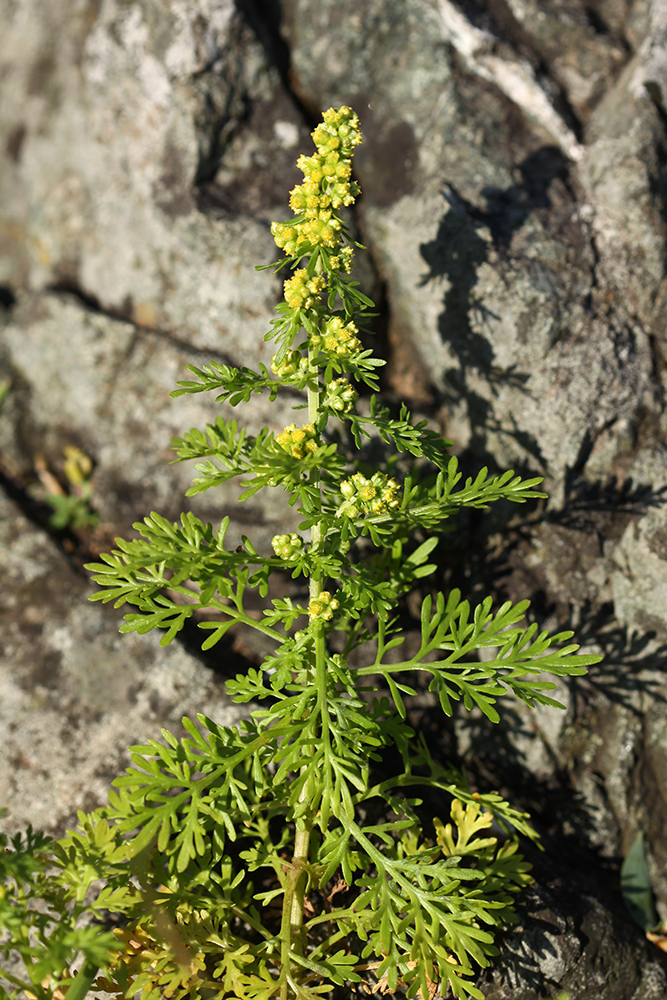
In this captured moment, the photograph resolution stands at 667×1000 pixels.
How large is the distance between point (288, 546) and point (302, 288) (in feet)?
3.08

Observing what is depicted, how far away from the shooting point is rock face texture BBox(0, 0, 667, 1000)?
3656 mm

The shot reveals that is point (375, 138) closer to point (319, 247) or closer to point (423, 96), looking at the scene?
point (423, 96)

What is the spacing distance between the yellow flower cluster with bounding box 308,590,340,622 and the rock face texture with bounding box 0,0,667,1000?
4.28ft

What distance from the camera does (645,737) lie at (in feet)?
12.0

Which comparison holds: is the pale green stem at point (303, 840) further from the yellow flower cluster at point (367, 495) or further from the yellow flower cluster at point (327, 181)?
the yellow flower cluster at point (327, 181)

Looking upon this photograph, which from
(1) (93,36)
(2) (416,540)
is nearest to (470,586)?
(2) (416,540)

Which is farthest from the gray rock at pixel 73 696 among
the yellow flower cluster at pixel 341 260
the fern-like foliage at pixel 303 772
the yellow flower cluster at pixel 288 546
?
the yellow flower cluster at pixel 341 260

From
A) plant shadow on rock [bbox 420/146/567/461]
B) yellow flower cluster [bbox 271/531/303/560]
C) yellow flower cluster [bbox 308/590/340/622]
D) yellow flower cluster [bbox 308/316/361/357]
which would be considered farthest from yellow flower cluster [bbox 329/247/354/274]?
plant shadow on rock [bbox 420/146/567/461]

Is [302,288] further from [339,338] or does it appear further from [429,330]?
[429,330]

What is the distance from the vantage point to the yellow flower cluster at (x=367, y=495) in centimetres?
245

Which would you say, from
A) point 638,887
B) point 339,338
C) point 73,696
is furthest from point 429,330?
point 638,887

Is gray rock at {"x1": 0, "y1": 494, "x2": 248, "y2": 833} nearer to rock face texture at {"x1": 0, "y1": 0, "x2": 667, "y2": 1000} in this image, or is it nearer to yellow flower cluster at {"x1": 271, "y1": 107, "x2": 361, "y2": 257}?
rock face texture at {"x1": 0, "y1": 0, "x2": 667, "y2": 1000}

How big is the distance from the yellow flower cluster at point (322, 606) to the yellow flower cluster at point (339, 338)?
3.01 ft

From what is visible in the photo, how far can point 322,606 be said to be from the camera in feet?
8.43
